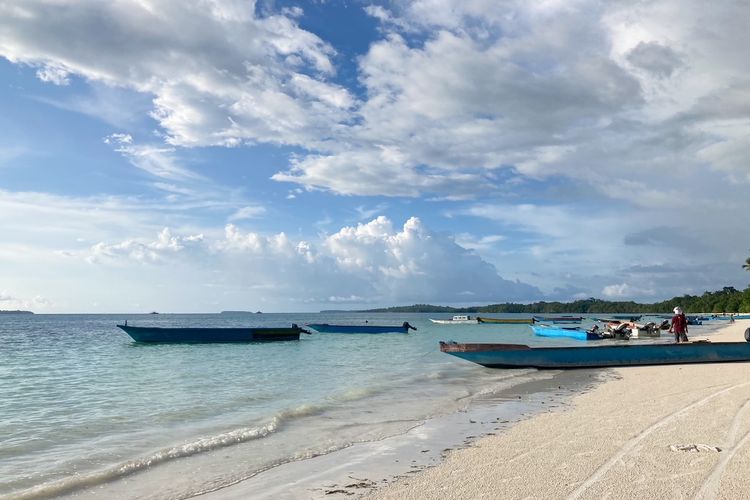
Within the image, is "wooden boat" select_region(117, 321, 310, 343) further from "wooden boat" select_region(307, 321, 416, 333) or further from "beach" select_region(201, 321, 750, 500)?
"beach" select_region(201, 321, 750, 500)

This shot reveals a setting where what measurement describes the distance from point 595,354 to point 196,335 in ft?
121

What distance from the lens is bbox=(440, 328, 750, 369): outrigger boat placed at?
69.3ft

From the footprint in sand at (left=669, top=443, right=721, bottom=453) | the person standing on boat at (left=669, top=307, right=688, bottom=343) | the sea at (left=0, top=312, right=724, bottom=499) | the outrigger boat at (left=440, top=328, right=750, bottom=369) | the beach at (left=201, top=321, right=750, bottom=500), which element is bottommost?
the sea at (left=0, top=312, right=724, bottom=499)

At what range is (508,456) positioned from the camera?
7840mm

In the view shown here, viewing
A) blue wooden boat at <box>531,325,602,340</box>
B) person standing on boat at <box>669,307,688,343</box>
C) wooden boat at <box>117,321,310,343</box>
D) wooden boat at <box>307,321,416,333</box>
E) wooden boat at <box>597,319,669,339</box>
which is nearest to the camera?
person standing on boat at <box>669,307,688,343</box>

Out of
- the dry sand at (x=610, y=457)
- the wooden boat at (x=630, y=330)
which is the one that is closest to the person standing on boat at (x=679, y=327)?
the dry sand at (x=610, y=457)

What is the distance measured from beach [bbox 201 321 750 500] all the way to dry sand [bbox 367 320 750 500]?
1 centimetres

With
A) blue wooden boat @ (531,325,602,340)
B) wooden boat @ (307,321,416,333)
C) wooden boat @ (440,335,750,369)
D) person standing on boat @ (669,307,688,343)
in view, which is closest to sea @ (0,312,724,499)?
wooden boat @ (440,335,750,369)

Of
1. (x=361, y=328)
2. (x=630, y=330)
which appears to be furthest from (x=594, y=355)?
(x=361, y=328)

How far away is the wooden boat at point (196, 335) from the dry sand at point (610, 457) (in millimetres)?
41670

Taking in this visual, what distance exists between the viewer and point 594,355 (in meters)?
21.3

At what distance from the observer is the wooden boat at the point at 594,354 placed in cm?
2111

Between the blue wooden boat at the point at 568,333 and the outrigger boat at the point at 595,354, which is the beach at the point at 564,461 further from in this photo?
the blue wooden boat at the point at 568,333

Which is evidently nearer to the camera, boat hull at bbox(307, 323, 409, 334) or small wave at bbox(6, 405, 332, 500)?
small wave at bbox(6, 405, 332, 500)
